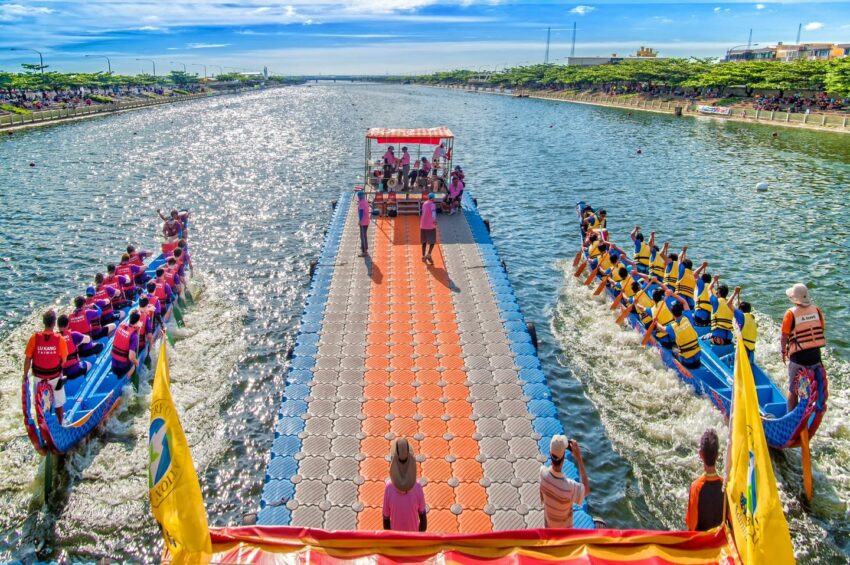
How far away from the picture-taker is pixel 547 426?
34.0 feet

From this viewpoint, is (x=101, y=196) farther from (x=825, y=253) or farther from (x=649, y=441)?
(x=825, y=253)

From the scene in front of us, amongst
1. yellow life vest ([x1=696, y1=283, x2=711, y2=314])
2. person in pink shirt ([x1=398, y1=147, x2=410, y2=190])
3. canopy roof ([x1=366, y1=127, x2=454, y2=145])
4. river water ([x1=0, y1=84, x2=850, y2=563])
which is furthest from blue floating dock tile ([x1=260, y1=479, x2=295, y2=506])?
person in pink shirt ([x1=398, y1=147, x2=410, y2=190])

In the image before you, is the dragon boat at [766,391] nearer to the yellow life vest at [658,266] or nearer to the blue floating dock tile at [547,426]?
the yellow life vest at [658,266]

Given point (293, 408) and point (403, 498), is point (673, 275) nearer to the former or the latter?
point (293, 408)

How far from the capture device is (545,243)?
2619 cm

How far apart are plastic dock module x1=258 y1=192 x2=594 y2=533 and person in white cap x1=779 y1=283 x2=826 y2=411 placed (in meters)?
4.70

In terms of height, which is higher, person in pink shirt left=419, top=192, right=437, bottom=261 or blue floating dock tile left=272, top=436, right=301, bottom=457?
person in pink shirt left=419, top=192, right=437, bottom=261

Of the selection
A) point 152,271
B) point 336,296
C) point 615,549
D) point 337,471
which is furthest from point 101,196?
point 615,549

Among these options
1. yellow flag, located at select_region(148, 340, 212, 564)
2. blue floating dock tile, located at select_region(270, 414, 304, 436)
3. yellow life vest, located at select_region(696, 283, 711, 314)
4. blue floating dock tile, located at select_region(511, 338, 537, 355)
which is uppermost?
yellow flag, located at select_region(148, 340, 212, 564)

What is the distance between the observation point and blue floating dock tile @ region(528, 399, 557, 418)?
35.1 feet

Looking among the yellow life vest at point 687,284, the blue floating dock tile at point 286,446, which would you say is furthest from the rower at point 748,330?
the blue floating dock tile at point 286,446

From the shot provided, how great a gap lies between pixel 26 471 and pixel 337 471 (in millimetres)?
6528

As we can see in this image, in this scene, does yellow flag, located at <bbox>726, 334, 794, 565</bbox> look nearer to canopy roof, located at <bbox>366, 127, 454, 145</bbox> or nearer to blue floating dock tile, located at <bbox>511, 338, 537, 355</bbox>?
blue floating dock tile, located at <bbox>511, 338, 537, 355</bbox>

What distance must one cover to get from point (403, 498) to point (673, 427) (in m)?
8.14
